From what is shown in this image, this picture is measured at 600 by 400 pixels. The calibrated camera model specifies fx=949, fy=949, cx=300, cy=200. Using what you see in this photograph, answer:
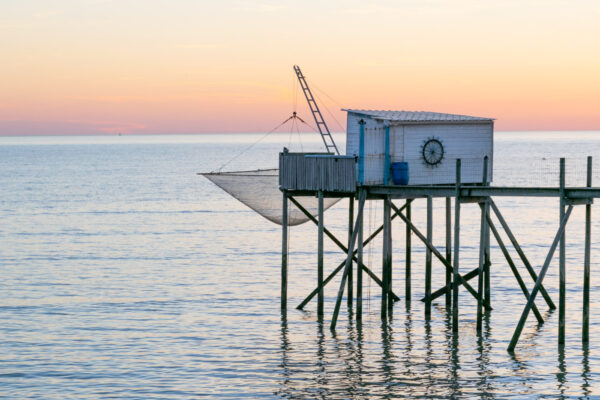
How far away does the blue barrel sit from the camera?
1358 inches

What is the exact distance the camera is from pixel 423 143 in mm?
35156

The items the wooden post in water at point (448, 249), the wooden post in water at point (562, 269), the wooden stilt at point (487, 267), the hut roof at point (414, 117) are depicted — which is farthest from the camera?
the wooden post in water at point (448, 249)

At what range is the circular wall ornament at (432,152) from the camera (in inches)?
1385

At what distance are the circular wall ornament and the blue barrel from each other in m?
1.02

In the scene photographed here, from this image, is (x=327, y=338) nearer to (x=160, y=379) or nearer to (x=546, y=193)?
(x=160, y=379)

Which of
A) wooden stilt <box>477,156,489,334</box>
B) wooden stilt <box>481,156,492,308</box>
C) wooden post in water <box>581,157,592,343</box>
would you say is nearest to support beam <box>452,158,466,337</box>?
wooden stilt <box>477,156,489,334</box>

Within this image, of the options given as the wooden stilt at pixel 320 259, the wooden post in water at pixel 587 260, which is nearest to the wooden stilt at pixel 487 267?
the wooden post in water at pixel 587 260

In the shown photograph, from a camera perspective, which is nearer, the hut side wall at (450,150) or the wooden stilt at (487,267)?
the wooden stilt at (487,267)

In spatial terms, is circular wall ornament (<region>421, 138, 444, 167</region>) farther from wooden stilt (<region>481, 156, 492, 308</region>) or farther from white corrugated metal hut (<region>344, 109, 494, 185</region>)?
wooden stilt (<region>481, 156, 492, 308</region>)

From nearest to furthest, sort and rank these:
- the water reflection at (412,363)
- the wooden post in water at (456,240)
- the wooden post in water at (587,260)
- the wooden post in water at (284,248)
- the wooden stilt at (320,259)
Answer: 1. the water reflection at (412,363)
2. the wooden post in water at (587,260)
3. the wooden post in water at (456,240)
4. the wooden stilt at (320,259)
5. the wooden post in water at (284,248)

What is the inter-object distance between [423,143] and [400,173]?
1.57 m

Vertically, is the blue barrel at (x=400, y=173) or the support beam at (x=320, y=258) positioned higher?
the blue barrel at (x=400, y=173)

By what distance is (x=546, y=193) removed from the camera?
2983 centimetres

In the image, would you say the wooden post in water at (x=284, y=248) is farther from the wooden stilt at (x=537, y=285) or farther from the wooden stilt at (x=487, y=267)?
the wooden stilt at (x=537, y=285)
